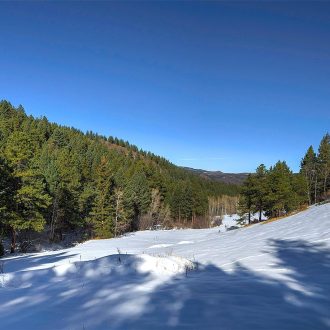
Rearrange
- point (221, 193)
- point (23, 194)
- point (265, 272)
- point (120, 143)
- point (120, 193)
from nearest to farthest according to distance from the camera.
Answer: point (265, 272) → point (23, 194) → point (120, 193) → point (221, 193) → point (120, 143)

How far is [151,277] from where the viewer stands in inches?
287

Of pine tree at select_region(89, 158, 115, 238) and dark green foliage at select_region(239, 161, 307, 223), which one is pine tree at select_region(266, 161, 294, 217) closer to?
dark green foliage at select_region(239, 161, 307, 223)

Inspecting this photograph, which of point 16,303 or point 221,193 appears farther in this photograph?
point 221,193

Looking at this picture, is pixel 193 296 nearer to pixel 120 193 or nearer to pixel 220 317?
pixel 220 317

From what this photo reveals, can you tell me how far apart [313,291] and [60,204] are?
42.0m

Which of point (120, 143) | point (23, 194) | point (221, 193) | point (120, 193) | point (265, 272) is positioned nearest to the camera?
point (265, 272)

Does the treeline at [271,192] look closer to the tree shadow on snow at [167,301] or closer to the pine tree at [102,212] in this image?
the pine tree at [102,212]

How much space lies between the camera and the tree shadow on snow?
14.0 feet

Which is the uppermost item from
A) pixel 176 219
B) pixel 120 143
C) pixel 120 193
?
pixel 120 143

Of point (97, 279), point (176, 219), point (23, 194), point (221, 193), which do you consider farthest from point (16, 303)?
point (221, 193)

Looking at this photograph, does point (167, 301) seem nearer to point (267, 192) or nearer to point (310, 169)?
point (267, 192)

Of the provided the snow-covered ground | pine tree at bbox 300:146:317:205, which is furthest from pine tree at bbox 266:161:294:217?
the snow-covered ground

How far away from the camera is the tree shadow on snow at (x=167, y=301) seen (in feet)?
14.0

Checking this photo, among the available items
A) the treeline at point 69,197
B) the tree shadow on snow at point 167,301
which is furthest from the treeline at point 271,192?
the tree shadow on snow at point 167,301
